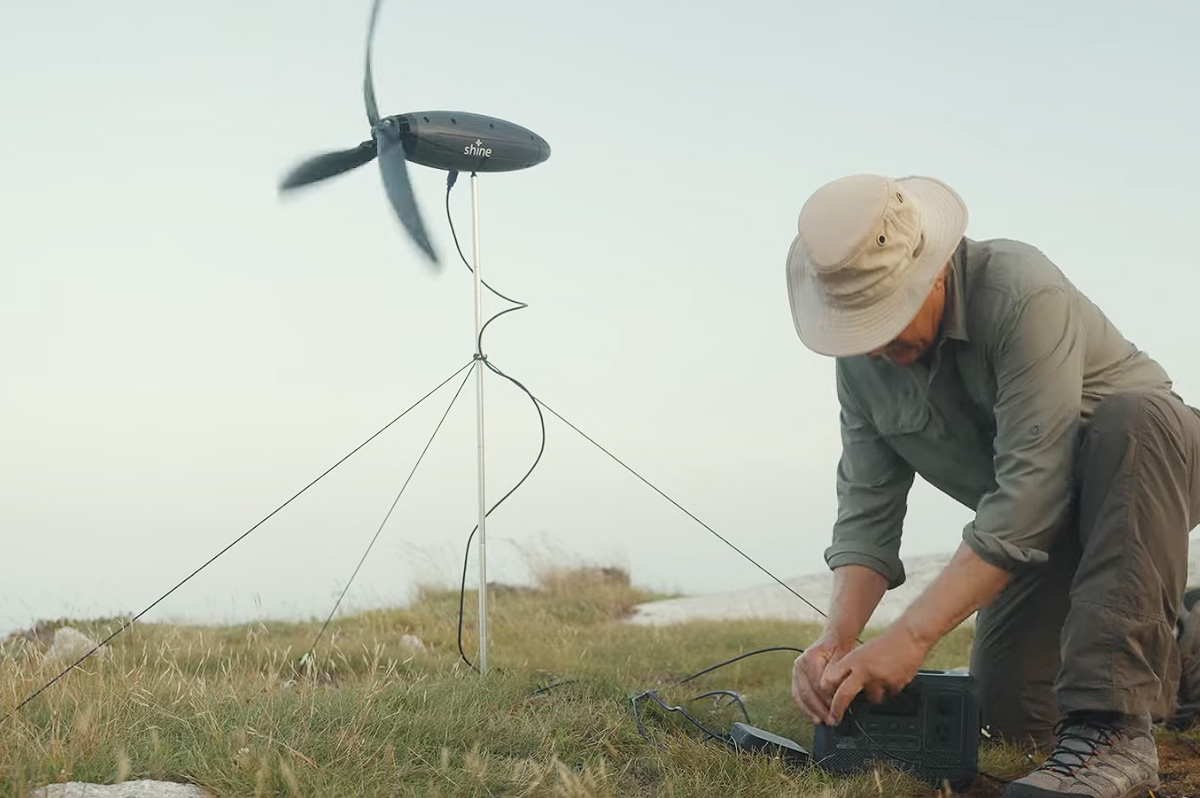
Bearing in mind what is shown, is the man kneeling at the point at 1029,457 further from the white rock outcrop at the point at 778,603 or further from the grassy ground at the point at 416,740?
the white rock outcrop at the point at 778,603

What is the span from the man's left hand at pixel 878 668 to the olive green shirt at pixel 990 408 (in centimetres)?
36

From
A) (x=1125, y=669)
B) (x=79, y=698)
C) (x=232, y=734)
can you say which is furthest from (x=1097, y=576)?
(x=79, y=698)

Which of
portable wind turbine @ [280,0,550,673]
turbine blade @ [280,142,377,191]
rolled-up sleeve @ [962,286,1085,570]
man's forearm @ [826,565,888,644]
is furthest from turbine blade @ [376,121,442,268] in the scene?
rolled-up sleeve @ [962,286,1085,570]

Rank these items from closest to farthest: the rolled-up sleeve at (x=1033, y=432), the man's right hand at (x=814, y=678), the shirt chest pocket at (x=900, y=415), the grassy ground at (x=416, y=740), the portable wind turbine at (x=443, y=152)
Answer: the grassy ground at (x=416, y=740)
the rolled-up sleeve at (x=1033, y=432)
the man's right hand at (x=814, y=678)
the shirt chest pocket at (x=900, y=415)
the portable wind turbine at (x=443, y=152)

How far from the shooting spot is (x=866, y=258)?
134 inches

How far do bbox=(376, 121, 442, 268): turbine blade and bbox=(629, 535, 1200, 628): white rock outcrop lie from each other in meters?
4.91

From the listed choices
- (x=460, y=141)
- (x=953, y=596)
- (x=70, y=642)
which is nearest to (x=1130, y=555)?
(x=953, y=596)

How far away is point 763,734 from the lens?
3768 millimetres

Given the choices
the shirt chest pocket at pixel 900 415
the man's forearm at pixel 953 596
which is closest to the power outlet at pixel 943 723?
the man's forearm at pixel 953 596

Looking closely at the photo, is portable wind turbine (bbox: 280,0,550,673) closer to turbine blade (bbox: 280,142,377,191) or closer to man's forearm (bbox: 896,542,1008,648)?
turbine blade (bbox: 280,142,377,191)

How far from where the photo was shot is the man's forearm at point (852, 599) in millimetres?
→ 3869

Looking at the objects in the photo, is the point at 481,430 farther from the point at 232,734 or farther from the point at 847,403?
the point at 232,734

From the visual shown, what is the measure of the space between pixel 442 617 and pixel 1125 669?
5.86 m

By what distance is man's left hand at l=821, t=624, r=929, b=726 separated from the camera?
3.36m
